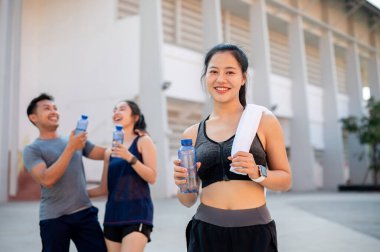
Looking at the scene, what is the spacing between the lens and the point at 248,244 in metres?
1.59

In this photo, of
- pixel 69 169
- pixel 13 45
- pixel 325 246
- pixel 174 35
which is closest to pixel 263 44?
pixel 174 35

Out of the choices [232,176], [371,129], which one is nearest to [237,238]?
[232,176]

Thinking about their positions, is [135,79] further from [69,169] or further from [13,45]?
[69,169]

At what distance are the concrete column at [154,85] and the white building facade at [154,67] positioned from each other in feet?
0.11

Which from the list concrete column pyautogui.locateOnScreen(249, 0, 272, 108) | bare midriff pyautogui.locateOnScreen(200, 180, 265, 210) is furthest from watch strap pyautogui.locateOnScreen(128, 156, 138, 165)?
concrete column pyautogui.locateOnScreen(249, 0, 272, 108)

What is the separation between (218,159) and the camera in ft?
5.37

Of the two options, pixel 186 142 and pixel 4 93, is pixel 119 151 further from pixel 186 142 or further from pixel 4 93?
pixel 4 93

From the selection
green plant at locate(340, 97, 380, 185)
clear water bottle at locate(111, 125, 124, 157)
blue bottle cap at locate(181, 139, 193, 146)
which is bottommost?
blue bottle cap at locate(181, 139, 193, 146)

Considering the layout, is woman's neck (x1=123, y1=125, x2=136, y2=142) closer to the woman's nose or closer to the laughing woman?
the laughing woman

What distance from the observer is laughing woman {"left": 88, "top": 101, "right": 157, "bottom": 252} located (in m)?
2.48

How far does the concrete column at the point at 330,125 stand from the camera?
20.9m

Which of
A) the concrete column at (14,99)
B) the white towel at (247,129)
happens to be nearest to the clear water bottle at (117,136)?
the white towel at (247,129)

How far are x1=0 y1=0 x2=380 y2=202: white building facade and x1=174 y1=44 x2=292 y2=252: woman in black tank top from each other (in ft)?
35.2

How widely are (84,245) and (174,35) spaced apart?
553 inches
